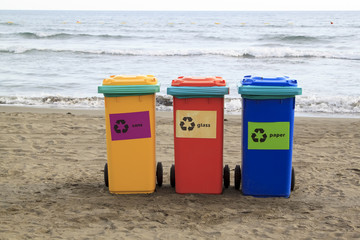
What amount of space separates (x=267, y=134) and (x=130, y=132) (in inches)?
55.5

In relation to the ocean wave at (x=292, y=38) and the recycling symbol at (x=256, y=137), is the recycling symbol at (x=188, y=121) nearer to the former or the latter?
the recycling symbol at (x=256, y=137)

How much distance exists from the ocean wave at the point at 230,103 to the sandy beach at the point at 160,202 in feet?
9.68

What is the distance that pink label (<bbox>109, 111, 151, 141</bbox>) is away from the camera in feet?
14.3

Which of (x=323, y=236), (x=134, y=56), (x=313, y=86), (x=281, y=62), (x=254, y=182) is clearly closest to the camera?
(x=323, y=236)

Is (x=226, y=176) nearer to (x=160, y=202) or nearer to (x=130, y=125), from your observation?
(x=160, y=202)

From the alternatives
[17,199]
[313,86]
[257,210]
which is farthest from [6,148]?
[313,86]

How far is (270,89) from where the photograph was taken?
4137 mm

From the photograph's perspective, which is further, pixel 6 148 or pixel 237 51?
pixel 237 51

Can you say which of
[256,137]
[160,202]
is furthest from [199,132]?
[160,202]

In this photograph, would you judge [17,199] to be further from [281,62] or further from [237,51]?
[237,51]

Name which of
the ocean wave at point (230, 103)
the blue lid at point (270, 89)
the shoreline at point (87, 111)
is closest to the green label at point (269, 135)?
the blue lid at point (270, 89)

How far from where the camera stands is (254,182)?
4449mm

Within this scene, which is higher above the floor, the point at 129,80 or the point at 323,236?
the point at 129,80

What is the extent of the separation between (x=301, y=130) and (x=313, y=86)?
16.6 ft
